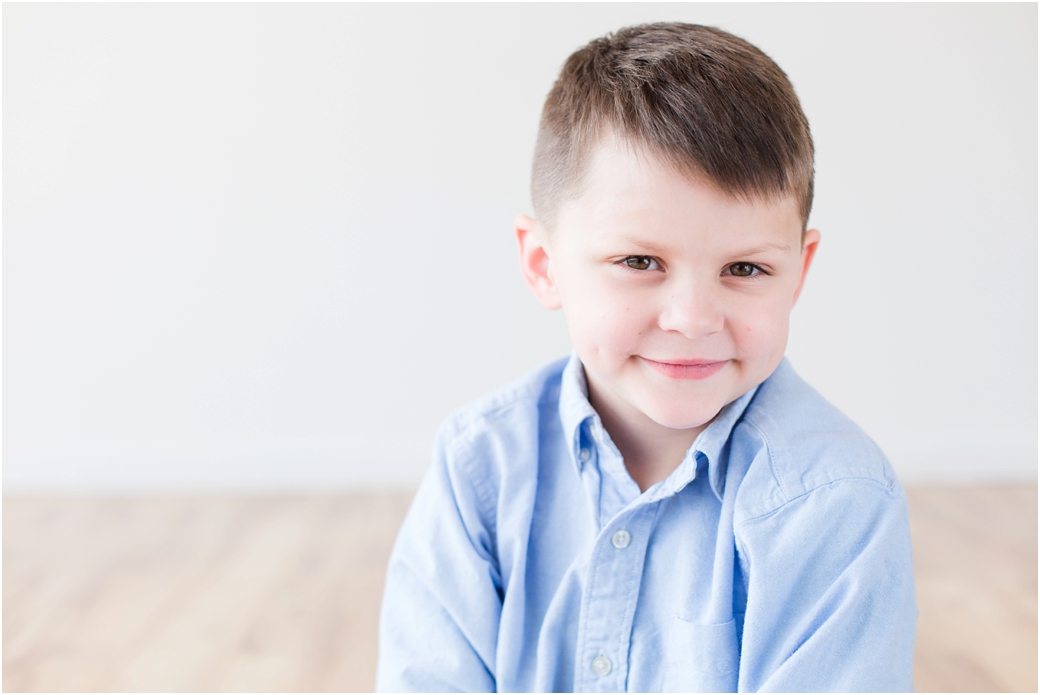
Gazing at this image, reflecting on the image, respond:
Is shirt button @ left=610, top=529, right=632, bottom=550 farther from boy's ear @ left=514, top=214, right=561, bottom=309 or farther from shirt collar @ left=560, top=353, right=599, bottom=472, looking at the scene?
boy's ear @ left=514, top=214, right=561, bottom=309

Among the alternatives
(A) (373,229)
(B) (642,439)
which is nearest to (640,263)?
(B) (642,439)

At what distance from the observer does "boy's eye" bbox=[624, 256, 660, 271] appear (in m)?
0.76

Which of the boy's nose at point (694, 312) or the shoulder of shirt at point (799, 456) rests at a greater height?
the boy's nose at point (694, 312)

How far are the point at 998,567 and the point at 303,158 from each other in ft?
5.26

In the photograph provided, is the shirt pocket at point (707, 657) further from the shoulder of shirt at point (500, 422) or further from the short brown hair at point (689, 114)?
the short brown hair at point (689, 114)

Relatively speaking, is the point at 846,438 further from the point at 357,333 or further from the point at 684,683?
the point at 357,333

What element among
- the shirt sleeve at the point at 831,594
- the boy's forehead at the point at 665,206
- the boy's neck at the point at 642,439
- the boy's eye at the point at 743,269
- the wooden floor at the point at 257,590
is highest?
the boy's forehead at the point at 665,206

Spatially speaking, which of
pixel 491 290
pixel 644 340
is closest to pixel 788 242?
pixel 644 340

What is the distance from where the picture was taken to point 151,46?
196cm

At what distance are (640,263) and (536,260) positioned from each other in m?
0.16

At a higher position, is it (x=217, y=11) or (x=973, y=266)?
(x=217, y=11)

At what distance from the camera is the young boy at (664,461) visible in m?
0.74

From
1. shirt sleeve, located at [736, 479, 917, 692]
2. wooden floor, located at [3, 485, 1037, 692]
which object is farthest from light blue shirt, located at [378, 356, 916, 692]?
wooden floor, located at [3, 485, 1037, 692]

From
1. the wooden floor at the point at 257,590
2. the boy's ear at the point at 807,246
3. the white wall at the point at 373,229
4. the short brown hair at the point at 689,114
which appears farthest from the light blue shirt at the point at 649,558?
the white wall at the point at 373,229
